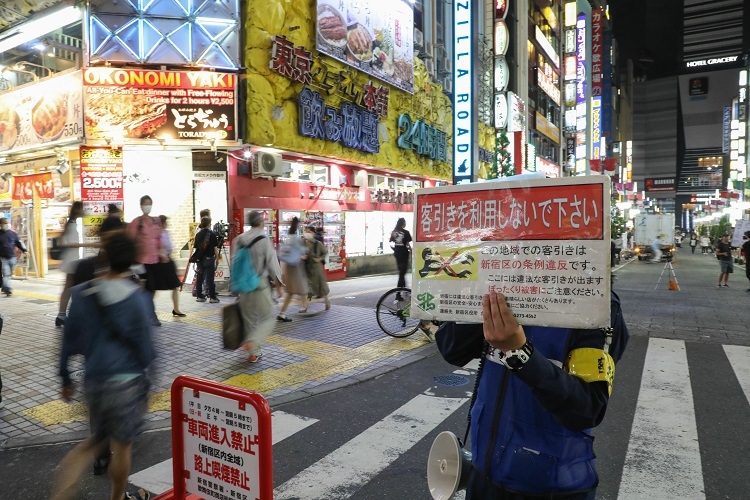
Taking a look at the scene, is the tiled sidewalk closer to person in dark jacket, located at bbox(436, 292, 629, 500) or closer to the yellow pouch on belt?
person in dark jacket, located at bbox(436, 292, 629, 500)

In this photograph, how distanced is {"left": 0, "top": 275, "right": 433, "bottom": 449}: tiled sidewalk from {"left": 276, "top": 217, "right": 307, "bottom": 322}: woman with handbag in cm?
55

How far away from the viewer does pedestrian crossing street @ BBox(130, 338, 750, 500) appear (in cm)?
379

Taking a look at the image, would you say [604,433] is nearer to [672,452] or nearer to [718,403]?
[672,452]

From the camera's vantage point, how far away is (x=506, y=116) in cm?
2883

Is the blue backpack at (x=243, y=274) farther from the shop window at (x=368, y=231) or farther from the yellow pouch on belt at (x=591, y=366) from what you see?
the shop window at (x=368, y=231)

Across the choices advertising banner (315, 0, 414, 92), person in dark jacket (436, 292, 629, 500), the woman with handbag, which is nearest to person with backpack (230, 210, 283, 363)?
the woman with handbag

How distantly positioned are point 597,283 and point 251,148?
14422 millimetres

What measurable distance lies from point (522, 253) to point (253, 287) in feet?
20.0

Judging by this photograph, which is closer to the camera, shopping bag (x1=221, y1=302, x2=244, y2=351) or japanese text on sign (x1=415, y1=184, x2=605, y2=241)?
japanese text on sign (x1=415, y1=184, x2=605, y2=241)

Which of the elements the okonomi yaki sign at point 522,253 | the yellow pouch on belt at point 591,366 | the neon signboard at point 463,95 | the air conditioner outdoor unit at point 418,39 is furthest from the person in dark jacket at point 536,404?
the air conditioner outdoor unit at point 418,39

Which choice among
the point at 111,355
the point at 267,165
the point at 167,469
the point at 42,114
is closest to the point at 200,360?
the point at 167,469

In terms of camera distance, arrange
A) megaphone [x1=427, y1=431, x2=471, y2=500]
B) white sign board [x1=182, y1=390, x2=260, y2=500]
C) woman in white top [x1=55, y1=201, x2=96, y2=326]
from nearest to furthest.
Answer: megaphone [x1=427, y1=431, x2=471, y2=500] < white sign board [x1=182, y1=390, x2=260, y2=500] < woman in white top [x1=55, y1=201, x2=96, y2=326]

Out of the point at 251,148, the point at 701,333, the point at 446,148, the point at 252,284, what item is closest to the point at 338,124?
the point at 251,148

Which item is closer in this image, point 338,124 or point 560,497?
point 560,497
